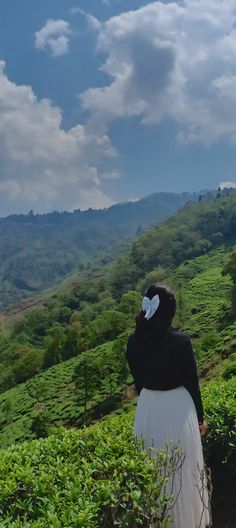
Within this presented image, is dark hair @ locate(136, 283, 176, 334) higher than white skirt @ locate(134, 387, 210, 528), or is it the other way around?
dark hair @ locate(136, 283, 176, 334)

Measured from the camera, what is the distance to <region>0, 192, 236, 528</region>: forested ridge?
12.6 feet

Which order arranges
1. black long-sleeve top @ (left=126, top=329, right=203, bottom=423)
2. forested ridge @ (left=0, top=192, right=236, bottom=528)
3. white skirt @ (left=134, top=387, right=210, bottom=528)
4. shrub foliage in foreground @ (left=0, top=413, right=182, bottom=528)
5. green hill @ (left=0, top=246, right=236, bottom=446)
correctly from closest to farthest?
shrub foliage in foreground @ (left=0, top=413, right=182, bottom=528) → forested ridge @ (left=0, top=192, right=236, bottom=528) → white skirt @ (left=134, top=387, right=210, bottom=528) → black long-sleeve top @ (left=126, top=329, right=203, bottom=423) → green hill @ (left=0, top=246, right=236, bottom=446)

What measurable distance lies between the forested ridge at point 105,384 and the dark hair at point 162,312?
122 centimetres

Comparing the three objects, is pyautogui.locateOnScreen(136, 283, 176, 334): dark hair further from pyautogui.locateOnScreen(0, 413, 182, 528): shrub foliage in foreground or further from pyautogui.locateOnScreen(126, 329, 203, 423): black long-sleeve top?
pyautogui.locateOnScreen(0, 413, 182, 528): shrub foliage in foreground

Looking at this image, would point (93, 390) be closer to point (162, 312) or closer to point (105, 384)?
point (105, 384)

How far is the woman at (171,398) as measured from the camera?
14.5 feet

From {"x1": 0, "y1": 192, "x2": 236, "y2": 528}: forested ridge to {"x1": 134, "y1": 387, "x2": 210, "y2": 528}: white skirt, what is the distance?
33cm

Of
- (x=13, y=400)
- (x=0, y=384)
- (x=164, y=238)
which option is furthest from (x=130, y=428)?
(x=164, y=238)

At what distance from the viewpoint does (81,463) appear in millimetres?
4719

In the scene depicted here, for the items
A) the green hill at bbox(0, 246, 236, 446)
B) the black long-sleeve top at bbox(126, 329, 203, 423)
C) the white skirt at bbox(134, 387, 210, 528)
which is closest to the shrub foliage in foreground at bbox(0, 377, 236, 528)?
the white skirt at bbox(134, 387, 210, 528)

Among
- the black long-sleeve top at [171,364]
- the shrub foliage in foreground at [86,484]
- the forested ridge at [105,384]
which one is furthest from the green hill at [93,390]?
the black long-sleeve top at [171,364]

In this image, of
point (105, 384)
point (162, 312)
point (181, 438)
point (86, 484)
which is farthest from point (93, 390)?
point (86, 484)

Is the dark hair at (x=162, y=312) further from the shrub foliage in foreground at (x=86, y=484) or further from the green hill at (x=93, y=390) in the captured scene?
the green hill at (x=93, y=390)

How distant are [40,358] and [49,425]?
111ft
